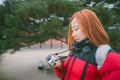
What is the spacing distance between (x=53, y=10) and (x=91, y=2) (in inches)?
79.0

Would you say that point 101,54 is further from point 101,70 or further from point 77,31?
point 77,31

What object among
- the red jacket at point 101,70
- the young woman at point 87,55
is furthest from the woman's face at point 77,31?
the red jacket at point 101,70

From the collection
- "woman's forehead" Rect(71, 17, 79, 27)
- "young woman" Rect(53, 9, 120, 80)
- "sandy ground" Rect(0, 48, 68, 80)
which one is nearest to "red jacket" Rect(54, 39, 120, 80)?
"young woman" Rect(53, 9, 120, 80)

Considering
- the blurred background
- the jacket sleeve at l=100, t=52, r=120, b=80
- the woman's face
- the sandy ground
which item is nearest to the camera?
the jacket sleeve at l=100, t=52, r=120, b=80

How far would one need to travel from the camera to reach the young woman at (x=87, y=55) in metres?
1.63

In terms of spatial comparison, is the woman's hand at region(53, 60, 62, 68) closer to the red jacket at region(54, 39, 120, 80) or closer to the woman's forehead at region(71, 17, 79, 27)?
the red jacket at region(54, 39, 120, 80)

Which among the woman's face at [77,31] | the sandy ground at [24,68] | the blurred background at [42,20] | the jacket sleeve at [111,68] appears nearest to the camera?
the jacket sleeve at [111,68]

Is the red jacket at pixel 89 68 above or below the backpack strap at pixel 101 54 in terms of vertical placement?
below

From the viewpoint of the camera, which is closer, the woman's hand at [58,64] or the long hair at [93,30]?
the long hair at [93,30]

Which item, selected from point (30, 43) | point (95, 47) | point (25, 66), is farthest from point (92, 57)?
point (25, 66)

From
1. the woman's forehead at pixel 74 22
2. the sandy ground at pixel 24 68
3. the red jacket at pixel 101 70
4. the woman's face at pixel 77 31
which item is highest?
the woman's forehead at pixel 74 22

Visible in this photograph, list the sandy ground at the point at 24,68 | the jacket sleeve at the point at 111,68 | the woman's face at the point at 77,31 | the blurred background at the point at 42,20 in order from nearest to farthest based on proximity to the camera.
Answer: the jacket sleeve at the point at 111,68
the woman's face at the point at 77,31
the blurred background at the point at 42,20
the sandy ground at the point at 24,68

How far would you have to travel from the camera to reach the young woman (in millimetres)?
1630

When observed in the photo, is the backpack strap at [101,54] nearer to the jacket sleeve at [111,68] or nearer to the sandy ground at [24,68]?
the jacket sleeve at [111,68]
